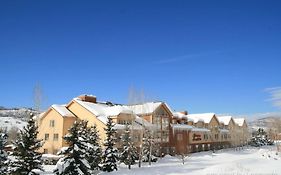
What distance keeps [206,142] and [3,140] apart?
58.7 m

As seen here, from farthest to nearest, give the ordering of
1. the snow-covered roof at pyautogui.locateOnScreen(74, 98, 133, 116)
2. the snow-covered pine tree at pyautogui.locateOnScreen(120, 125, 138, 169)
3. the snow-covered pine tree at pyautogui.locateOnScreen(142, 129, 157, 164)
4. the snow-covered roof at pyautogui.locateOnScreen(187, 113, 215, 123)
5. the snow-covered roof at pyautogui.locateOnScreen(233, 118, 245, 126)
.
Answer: the snow-covered roof at pyautogui.locateOnScreen(233, 118, 245, 126)
the snow-covered roof at pyautogui.locateOnScreen(187, 113, 215, 123)
the snow-covered roof at pyautogui.locateOnScreen(74, 98, 133, 116)
the snow-covered pine tree at pyautogui.locateOnScreen(142, 129, 157, 164)
the snow-covered pine tree at pyautogui.locateOnScreen(120, 125, 138, 169)

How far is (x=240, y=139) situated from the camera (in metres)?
91.9

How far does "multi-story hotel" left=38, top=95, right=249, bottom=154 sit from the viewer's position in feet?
166

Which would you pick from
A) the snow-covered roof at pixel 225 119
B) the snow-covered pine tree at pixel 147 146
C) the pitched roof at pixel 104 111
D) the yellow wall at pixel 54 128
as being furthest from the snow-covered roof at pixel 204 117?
the yellow wall at pixel 54 128

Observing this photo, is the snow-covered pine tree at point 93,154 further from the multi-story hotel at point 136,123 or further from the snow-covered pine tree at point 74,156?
the snow-covered pine tree at point 74,156

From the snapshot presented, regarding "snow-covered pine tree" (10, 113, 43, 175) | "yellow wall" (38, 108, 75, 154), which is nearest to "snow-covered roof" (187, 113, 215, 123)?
"yellow wall" (38, 108, 75, 154)

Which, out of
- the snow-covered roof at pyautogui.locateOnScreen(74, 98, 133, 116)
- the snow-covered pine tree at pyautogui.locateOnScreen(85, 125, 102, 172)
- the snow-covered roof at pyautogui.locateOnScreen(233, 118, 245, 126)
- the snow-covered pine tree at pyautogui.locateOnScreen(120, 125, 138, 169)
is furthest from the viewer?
the snow-covered roof at pyautogui.locateOnScreen(233, 118, 245, 126)

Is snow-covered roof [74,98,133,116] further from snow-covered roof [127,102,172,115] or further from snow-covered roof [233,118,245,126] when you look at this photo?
snow-covered roof [233,118,245,126]

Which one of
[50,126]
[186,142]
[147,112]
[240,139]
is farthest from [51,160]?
[240,139]

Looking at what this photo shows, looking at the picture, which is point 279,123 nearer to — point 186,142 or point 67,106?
point 186,142

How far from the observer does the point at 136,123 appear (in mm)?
52031

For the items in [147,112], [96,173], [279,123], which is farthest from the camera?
[279,123]

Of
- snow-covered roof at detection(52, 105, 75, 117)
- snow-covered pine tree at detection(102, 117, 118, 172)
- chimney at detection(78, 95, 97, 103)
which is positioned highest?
chimney at detection(78, 95, 97, 103)

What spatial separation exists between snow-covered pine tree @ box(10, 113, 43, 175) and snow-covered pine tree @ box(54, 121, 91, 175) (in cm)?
206
